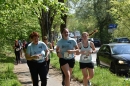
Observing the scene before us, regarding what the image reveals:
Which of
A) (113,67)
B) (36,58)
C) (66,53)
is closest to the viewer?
(36,58)

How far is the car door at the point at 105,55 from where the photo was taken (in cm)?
1404

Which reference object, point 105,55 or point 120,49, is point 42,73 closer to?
point 105,55

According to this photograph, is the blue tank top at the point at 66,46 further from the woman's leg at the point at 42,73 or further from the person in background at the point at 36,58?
the woman's leg at the point at 42,73

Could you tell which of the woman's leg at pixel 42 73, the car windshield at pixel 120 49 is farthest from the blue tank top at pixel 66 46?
the car windshield at pixel 120 49

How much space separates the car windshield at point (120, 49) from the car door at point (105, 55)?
0.29m

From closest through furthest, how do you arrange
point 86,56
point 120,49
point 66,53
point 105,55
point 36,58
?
point 36,58 → point 66,53 → point 86,56 → point 120,49 → point 105,55

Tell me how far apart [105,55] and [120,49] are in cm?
76

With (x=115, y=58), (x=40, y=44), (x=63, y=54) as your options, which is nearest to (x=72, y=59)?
(x=63, y=54)

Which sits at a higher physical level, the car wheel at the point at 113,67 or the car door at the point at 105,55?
the car door at the point at 105,55

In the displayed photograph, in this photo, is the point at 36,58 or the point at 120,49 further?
the point at 120,49

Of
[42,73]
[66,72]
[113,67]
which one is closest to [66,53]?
[66,72]

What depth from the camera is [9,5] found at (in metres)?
11.0

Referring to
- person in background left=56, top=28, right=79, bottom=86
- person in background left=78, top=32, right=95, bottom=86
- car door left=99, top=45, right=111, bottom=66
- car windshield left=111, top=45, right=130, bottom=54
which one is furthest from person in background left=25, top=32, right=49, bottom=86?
car windshield left=111, top=45, right=130, bottom=54

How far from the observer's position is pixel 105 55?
14492 millimetres
